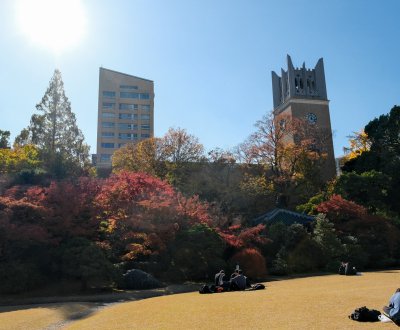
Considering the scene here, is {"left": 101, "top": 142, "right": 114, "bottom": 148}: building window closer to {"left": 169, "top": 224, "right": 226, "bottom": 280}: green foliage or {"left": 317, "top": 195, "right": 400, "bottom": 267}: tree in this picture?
{"left": 317, "top": 195, "right": 400, "bottom": 267}: tree

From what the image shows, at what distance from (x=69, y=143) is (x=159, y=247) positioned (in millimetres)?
18846

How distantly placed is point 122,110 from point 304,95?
35.0 metres

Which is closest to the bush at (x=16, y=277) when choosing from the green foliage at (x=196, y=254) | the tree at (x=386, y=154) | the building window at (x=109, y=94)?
the green foliage at (x=196, y=254)

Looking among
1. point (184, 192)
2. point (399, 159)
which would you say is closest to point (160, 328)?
point (184, 192)

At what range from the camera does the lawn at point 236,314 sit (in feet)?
29.3

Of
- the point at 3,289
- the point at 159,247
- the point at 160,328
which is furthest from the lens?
the point at 159,247

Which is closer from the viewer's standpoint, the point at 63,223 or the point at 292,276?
the point at 63,223

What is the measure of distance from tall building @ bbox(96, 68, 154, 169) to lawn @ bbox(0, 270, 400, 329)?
63142 mm

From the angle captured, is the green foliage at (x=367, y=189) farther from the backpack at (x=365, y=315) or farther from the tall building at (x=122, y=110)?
the tall building at (x=122, y=110)

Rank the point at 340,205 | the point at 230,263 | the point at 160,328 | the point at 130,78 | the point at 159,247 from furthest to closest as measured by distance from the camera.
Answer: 1. the point at 130,78
2. the point at 340,205
3. the point at 230,263
4. the point at 159,247
5. the point at 160,328

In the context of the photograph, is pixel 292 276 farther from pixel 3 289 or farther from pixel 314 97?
pixel 314 97

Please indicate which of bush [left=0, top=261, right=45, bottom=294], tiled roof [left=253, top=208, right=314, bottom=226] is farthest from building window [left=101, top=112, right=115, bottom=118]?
bush [left=0, top=261, right=45, bottom=294]

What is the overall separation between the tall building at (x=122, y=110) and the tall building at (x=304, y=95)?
87.5 ft

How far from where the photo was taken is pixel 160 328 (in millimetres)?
9273
